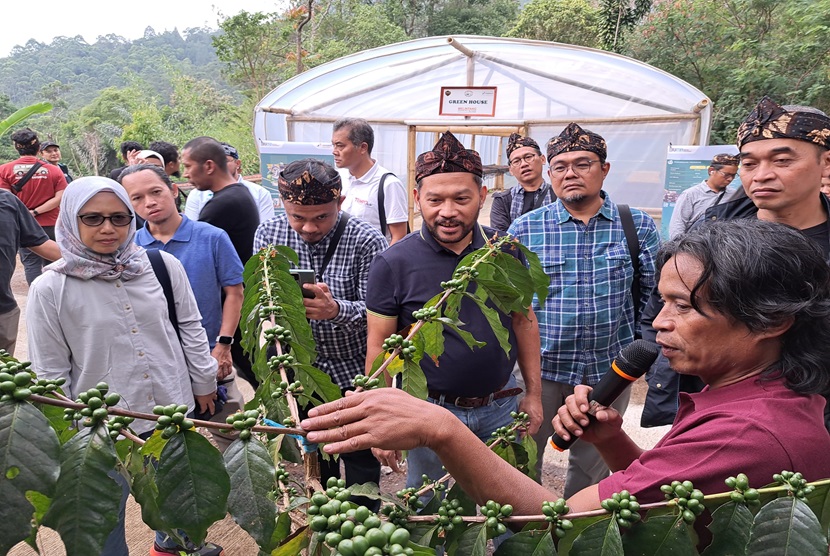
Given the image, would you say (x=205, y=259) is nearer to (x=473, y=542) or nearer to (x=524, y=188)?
(x=473, y=542)

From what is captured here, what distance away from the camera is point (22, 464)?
0.70 meters

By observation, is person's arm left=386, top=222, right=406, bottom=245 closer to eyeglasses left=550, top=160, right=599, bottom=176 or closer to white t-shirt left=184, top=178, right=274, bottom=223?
white t-shirt left=184, top=178, right=274, bottom=223

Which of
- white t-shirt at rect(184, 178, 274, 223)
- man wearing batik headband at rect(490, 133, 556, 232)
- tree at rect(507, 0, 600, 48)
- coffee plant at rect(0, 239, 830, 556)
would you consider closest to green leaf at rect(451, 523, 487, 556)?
coffee plant at rect(0, 239, 830, 556)

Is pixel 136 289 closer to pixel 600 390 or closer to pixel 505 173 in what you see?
pixel 600 390

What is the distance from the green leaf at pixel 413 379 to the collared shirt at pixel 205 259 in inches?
89.7

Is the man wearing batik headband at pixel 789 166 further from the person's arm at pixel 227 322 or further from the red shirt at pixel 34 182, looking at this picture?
the red shirt at pixel 34 182

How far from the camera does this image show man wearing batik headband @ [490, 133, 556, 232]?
16.4ft

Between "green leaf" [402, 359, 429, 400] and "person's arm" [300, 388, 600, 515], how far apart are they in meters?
0.23

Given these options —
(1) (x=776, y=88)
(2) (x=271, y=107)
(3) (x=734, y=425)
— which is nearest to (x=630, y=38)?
(1) (x=776, y=88)

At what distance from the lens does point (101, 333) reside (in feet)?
7.67

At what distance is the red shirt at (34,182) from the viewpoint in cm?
616

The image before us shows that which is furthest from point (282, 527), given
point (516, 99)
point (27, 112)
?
Result: point (516, 99)

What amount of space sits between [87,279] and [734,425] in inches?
94.9

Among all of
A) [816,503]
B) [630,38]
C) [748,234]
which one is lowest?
[816,503]
